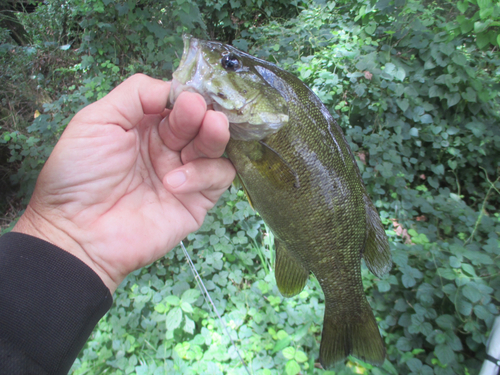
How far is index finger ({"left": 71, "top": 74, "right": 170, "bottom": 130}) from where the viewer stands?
3.61 feet

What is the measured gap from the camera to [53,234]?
42.5 inches

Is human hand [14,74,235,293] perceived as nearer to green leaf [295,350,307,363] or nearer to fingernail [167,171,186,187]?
fingernail [167,171,186,187]

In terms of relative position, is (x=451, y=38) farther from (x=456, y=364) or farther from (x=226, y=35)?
(x=226, y=35)

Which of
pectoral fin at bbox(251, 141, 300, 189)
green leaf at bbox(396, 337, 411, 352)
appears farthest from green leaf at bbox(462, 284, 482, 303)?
pectoral fin at bbox(251, 141, 300, 189)

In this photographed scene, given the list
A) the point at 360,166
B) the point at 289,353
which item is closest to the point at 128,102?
the point at 289,353

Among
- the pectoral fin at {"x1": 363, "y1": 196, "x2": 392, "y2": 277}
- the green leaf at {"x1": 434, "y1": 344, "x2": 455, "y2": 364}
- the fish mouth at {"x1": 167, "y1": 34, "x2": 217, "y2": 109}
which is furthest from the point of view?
the green leaf at {"x1": 434, "y1": 344, "x2": 455, "y2": 364}

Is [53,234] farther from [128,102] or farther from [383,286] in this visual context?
[383,286]

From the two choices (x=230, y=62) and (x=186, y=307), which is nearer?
(x=230, y=62)

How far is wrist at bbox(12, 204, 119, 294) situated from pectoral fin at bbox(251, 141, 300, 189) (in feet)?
2.65

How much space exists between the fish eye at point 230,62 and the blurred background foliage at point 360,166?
1.50 metres

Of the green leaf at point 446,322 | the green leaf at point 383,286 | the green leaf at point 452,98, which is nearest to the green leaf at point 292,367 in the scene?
the green leaf at point 383,286

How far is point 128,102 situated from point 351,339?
5.24 feet

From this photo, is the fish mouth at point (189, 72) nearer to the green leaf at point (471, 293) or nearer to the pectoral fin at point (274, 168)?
the pectoral fin at point (274, 168)

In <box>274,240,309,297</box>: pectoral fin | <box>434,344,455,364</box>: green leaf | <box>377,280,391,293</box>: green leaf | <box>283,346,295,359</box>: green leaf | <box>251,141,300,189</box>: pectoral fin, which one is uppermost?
<box>251,141,300,189</box>: pectoral fin
